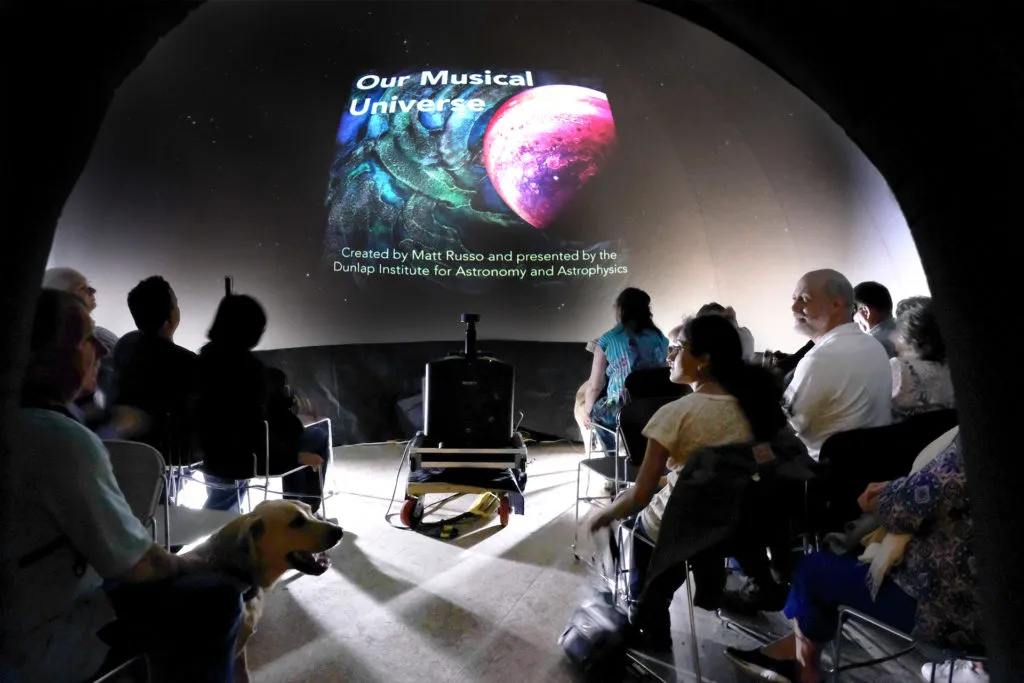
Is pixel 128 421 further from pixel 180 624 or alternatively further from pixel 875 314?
pixel 875 314

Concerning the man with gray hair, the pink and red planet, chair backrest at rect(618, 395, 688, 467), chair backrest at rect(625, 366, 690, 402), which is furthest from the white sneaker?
the pink and red planet

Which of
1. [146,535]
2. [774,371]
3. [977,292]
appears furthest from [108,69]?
[774,371]

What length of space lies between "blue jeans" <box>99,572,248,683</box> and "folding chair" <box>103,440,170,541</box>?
0.29 ft

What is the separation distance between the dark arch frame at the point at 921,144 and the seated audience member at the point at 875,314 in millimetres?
808

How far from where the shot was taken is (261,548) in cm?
97

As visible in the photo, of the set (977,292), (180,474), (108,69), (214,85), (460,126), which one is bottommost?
(180,474)

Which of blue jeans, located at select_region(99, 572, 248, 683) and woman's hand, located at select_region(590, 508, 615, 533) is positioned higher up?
blue jeans, located at select_region(99, 572, 248, 683)

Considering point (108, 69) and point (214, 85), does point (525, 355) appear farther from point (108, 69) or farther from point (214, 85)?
point (108, 69)

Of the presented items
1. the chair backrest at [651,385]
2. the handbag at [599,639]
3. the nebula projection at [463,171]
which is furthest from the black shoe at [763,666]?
the nebula projection at [463,171]

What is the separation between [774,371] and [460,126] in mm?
2976

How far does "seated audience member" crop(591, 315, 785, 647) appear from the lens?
144 cm

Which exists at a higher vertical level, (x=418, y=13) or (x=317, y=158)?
(x=418, y=13)

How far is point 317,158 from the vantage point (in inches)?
143

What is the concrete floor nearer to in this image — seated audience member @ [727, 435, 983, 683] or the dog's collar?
seated audience member @ [727, 435, 983, 683]
